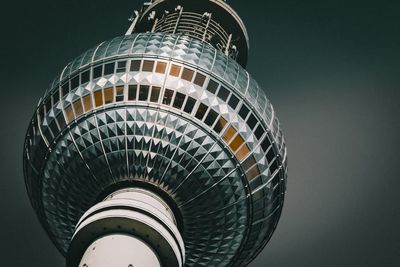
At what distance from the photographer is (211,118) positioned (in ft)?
80.6

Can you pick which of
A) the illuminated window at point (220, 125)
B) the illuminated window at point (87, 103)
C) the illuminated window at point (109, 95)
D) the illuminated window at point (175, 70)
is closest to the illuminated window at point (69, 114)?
Answer: the illuminated window at point (87, 103)

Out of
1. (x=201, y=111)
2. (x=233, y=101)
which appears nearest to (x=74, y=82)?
(x=201, y=111)

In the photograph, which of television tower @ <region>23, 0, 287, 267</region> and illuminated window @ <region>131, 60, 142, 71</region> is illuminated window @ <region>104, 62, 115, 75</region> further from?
illuminated window @ <region>131, 60, 142, 71</region>

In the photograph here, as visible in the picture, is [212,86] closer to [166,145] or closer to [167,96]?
[167,96]

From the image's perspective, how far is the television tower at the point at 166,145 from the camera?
24016 millimetres

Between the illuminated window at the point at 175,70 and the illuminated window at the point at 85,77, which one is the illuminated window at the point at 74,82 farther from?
the illuminated window at the point at 175,70

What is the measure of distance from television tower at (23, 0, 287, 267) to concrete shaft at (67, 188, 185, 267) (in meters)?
0.22

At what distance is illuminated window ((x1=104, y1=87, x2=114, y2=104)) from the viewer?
24.7 meters

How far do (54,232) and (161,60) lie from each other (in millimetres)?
10584

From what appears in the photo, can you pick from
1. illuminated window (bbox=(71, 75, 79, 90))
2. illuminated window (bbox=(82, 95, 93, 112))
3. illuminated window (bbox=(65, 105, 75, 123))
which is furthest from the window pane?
illuminated window (bbox=(71, 75, 79, 90))

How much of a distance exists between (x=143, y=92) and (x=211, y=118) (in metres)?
3.23

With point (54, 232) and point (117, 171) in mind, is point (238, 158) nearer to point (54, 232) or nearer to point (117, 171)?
point (117, 171)

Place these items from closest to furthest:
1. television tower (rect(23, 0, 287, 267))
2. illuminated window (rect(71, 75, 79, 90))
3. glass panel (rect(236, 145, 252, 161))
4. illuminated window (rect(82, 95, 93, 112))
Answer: television tower (rect(23, 0, 287, 267)), glass panel (rect(236, 145, 252, 161)), illuminated window (rect(82, 95, 93, 112)), illuminated window (rect(71, 75, 79, 90))

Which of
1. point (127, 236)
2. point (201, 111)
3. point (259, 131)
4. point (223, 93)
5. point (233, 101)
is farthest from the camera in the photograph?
point (259, 131)
